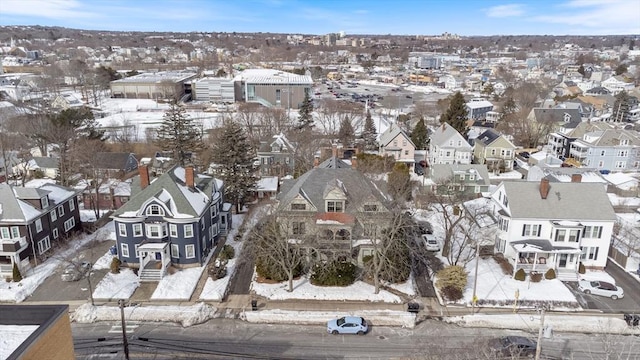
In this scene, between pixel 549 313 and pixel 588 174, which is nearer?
pixel 549 313

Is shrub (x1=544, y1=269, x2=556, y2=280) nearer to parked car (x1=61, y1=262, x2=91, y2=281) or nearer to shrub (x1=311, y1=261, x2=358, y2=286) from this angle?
shrub (x1=311, y1=261, x2=358, y2=286)

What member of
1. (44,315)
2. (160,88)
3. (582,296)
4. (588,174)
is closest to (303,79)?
(160,88)

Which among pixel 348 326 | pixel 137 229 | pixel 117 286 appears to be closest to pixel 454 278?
pixel 348 326

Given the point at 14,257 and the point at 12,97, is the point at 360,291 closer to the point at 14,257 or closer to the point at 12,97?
the point at 14,257

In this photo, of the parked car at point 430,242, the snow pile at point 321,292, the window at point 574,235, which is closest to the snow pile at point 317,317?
the snow pile at point 321,292

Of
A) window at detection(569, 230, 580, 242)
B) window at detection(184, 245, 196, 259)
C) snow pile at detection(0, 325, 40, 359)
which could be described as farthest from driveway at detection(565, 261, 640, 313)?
snow pile at detection(0, 325, 40, 359)

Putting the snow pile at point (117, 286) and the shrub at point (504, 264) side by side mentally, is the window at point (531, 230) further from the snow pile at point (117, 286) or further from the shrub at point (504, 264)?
the snow pile at point (117, 286)
